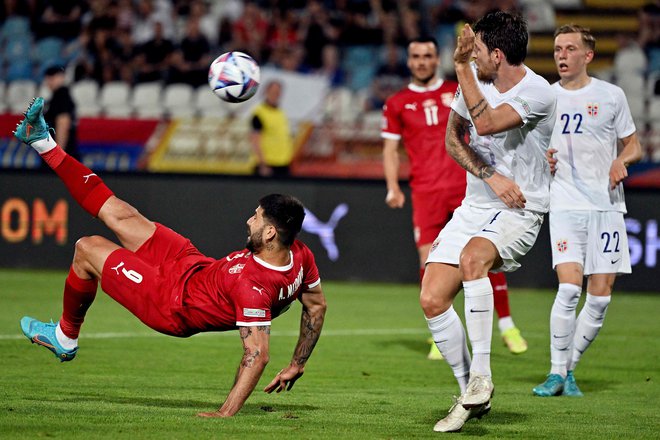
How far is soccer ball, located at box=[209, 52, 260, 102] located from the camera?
8.23 m

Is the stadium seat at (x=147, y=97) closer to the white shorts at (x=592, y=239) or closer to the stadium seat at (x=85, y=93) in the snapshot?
the stadium seat at (x=85, y=93)

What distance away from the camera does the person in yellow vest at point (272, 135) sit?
16.5 m

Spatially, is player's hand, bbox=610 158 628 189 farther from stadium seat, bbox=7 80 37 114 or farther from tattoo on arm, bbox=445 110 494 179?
stadium seat, bbox=7 80 37 114

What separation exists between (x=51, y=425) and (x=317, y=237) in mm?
9476

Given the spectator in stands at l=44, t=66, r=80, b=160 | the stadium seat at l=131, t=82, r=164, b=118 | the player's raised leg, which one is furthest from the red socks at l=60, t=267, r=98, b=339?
the stadium seat at l=131, t=82, r=164, b=118

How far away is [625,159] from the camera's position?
801cm

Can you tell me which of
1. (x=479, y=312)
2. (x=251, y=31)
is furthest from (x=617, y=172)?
(x=251, y=31)

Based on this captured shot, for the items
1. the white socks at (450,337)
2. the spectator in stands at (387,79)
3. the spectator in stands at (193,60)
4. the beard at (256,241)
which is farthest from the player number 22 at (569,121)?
the spectator in stands at (193,60)

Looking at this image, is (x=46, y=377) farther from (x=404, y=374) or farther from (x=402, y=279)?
(x=402, y=279)

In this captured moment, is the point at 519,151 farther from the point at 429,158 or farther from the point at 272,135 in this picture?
the point at 272,135

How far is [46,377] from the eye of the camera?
7641 mm

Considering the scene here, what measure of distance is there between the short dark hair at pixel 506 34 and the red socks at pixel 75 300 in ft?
8.90

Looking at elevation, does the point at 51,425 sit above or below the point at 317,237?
above

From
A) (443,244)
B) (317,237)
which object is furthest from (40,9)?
(443,244)
